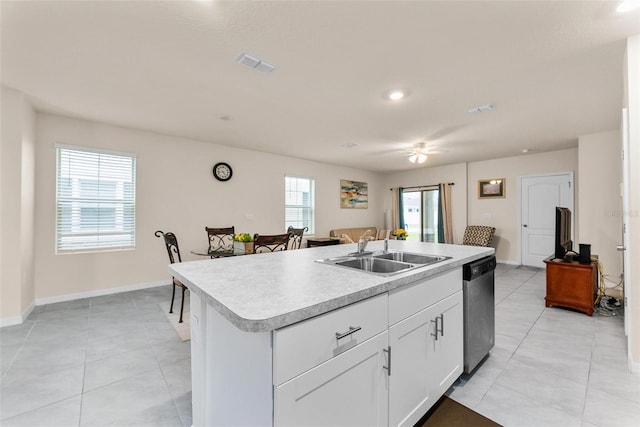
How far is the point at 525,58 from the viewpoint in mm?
2299

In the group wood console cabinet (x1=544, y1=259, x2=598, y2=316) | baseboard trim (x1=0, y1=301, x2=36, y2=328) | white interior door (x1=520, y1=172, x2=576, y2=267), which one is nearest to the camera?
baseboard trim (x1=0, y1=301, x2=36, y2=328)

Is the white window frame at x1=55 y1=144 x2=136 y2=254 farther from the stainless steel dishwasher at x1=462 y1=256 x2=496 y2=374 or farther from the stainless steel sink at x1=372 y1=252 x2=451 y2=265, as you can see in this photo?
the stainless steel dishwasher at x1=462 y1=256 x2=496 y2=374

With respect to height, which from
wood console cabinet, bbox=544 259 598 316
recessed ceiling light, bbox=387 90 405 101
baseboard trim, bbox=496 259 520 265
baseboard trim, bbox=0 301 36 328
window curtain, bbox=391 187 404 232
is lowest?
baseboard trim, bbox=0 301 36 328

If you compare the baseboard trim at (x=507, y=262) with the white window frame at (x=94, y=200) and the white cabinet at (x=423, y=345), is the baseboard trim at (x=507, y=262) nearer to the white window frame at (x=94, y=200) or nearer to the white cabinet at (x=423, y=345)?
the white cabinet at (x=423, y=345)

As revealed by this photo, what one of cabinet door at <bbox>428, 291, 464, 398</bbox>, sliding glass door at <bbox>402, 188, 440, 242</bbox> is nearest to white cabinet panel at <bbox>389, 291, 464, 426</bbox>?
cabinet door at <bbox>428, 291, 464, 398</bbox>

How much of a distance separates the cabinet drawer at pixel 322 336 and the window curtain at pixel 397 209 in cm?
716

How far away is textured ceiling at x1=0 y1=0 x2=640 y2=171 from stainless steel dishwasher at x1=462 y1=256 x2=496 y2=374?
169 centimetres

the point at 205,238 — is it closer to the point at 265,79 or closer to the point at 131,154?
the point at 131,154

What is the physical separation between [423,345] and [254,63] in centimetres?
246

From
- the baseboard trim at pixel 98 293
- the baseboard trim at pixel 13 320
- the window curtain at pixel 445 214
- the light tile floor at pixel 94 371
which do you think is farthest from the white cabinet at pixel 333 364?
the window curtain at pixel 445 214

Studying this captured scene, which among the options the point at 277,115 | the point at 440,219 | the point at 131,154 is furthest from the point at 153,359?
the point at 440,219

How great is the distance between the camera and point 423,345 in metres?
1.51

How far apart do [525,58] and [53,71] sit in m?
4.16

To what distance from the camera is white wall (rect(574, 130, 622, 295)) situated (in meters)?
4.16
